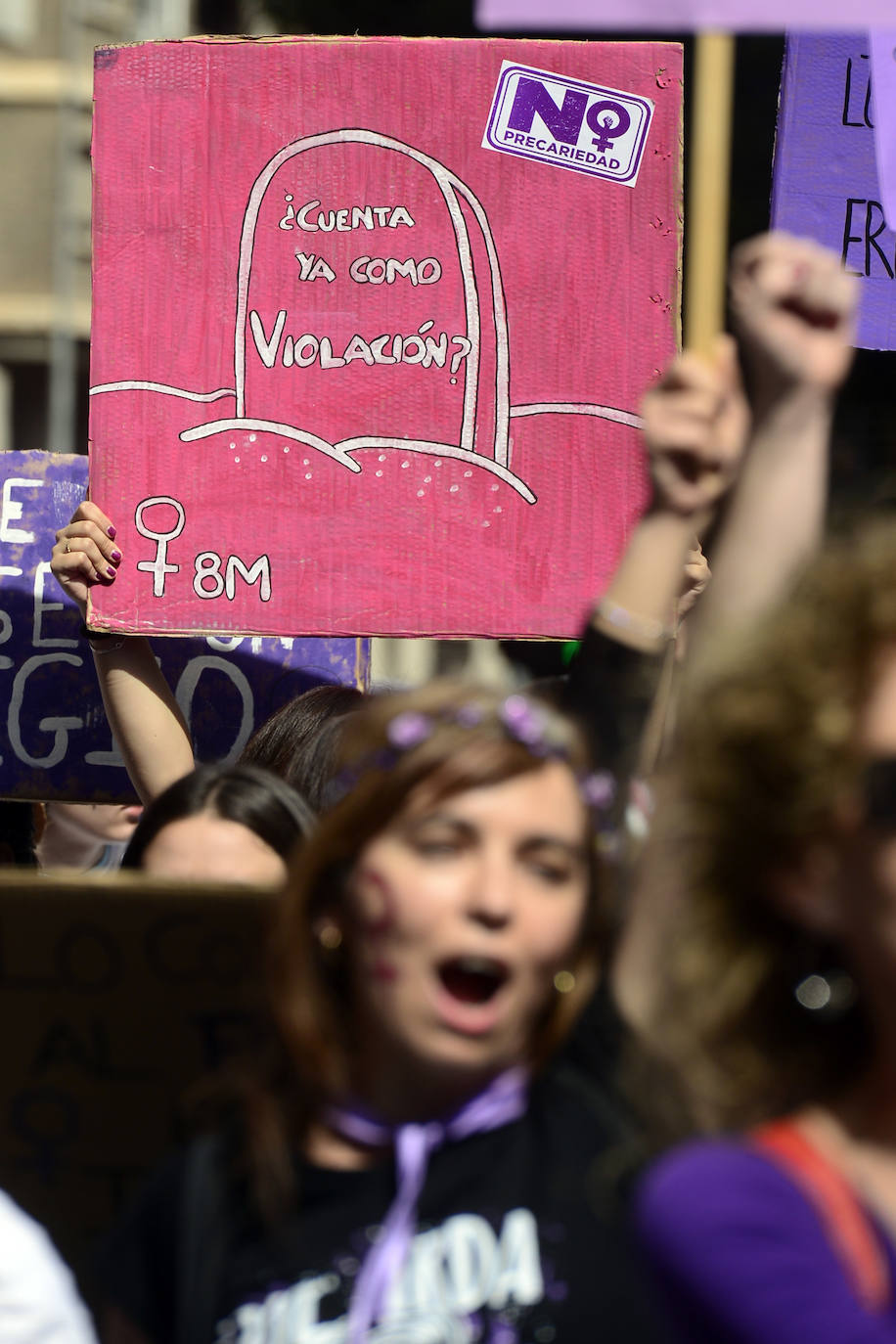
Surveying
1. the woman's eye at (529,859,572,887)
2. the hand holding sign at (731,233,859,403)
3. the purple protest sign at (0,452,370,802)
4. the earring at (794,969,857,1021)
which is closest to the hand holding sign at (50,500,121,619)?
the purple protest sign at (0,452,370,802)

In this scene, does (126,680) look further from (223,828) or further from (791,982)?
(791,982)

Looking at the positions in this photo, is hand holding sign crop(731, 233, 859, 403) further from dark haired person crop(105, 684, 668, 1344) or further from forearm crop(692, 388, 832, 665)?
dark haired person crop(105, 684, 668, 1344)

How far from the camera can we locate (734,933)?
117cm

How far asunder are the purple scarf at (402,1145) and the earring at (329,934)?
0.46ft

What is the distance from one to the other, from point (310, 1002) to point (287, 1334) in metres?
0.26

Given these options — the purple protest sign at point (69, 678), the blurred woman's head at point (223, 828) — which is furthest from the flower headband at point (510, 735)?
the purple protest sign at point (69, 678)

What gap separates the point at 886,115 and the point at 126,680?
148 cm

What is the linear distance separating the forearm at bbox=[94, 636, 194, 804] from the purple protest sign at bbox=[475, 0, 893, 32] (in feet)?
4.22

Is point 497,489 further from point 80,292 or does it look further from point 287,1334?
point 80,292

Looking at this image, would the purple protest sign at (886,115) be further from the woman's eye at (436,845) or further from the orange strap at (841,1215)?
the orange strap at (841,1215)

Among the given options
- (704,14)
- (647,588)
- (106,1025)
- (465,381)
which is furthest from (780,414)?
(465,381)

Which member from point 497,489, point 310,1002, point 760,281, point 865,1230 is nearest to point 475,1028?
point 310,1002

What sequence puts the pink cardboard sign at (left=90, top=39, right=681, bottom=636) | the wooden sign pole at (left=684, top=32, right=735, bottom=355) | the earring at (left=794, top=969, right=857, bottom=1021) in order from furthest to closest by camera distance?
the pink cardboard sign at (left=90, top=39, right=681, bottom=636) → the wooden sign pole at (left=684, top=32, right=735, bottom=355) → the earring at (left=794, top=969, right=857, bottom=1021)

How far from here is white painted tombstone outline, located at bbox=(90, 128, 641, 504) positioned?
263 centimetres
